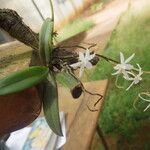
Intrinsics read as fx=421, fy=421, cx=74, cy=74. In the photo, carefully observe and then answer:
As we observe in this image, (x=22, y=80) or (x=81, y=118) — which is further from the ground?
(x=22, y=80)

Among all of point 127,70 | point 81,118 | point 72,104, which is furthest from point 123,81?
point 127,70

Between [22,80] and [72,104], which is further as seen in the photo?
[72,104]

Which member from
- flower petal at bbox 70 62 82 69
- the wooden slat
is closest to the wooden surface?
the wooden slat

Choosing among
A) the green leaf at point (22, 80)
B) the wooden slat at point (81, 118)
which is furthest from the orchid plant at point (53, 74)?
the wooden slat at point (81, 118)

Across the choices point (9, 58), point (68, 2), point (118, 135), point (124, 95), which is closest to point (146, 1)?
point (68, 2)

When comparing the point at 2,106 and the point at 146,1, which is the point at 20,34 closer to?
the point at 2,106

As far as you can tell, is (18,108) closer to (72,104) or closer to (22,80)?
(22,80)

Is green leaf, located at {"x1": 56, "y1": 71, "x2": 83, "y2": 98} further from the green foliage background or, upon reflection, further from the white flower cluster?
the green foliage background
